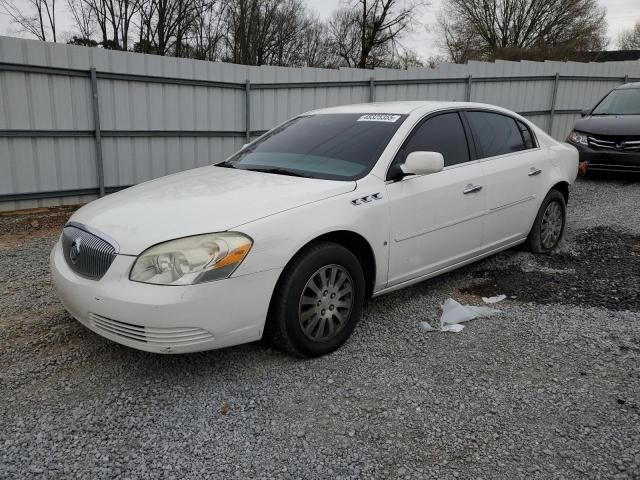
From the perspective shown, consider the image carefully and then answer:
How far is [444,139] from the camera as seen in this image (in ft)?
13.2

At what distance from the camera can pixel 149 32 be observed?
24672 mm

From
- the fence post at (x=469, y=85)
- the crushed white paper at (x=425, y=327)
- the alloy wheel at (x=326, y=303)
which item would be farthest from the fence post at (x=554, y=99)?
the alloy wheel at (x=326, y=303)

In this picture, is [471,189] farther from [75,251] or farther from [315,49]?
[315,49]

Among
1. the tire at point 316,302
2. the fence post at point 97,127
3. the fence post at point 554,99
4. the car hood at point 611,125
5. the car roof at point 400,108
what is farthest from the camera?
the fence post at point 554,99

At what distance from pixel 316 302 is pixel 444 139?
1.76m

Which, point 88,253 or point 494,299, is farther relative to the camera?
point 494,299

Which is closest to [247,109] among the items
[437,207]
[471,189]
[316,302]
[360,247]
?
[471,189]

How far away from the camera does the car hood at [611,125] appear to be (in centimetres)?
869

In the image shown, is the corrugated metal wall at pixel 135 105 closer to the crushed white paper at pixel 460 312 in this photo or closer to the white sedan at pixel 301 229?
the white sedan at pixel 301 229

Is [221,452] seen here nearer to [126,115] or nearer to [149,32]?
[126,115]

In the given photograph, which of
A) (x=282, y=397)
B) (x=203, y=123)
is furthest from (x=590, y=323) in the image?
(x=203, y=123)

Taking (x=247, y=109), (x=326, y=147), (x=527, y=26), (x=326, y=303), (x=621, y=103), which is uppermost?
Answer: (x=527, y=26)

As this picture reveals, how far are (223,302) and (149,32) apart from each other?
25290 millimetres

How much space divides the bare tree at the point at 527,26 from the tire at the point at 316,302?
3174 cm
